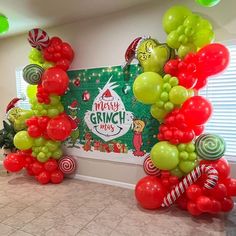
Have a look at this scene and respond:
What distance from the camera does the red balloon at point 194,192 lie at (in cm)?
221

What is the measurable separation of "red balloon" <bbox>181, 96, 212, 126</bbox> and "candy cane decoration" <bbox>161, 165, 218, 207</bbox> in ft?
1.56

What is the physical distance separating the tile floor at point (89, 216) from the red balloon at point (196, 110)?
3.46 feet

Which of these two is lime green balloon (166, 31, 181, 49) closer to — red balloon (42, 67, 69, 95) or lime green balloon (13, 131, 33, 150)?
red balloon (42, 67, 69, 95)

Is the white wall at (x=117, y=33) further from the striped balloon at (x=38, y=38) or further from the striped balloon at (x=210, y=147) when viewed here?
the striped balloon at (x=210, y=147)

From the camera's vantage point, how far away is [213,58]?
2.05 meters

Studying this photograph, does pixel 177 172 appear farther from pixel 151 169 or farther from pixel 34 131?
pixel 34 131

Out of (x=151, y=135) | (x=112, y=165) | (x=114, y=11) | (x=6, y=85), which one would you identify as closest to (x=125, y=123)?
(x=151, y=135)

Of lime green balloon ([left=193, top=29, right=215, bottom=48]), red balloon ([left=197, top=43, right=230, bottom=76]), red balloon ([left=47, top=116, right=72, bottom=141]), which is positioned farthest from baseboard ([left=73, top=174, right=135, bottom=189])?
A: lime green balloon ([left=193, top=29, right=215, bottom=48])

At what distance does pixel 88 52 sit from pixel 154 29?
1025mm

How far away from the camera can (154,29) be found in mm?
2750

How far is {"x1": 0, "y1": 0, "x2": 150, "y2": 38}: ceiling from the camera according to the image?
264 centimetres

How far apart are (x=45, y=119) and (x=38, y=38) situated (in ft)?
3.67

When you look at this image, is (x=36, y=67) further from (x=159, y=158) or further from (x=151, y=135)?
(x=159, y=158)

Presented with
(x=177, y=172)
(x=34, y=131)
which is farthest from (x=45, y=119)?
(x=177, y=172)
